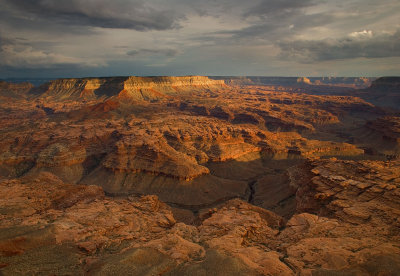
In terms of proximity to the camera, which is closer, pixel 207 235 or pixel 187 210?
pixel 207 235

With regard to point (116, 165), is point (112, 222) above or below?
above

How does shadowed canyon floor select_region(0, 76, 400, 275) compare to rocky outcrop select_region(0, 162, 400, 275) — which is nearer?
rocky outcrop select_region(0, 162, 400, 275)

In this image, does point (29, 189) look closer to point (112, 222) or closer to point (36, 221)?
point (36, 221)

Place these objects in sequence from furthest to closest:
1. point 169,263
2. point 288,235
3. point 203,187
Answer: point 203,187 < point 288,235 < point 169,263

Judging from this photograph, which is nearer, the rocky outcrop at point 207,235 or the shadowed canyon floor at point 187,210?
the rocky outcrop at point 207,235

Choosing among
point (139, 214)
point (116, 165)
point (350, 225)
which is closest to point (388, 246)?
point (350, 225)

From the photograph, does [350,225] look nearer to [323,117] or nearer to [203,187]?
[203,187]

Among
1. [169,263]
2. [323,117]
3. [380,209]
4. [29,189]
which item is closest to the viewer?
[169,263]

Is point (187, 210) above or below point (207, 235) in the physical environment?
below

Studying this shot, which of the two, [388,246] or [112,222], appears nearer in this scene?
[388,246]

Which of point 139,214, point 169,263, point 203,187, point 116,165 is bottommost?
point 203,187
